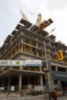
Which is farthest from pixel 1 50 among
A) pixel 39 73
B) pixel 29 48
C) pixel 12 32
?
pixel 39 73

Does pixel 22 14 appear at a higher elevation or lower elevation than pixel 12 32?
higher

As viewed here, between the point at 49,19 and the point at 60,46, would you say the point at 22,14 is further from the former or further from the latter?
the point at 60,46

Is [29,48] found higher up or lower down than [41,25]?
lower down

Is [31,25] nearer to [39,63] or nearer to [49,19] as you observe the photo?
[49,19]

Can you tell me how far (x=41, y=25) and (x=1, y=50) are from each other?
27.7m

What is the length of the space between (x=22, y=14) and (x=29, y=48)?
101ft

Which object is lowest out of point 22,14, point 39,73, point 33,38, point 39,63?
point 39,73

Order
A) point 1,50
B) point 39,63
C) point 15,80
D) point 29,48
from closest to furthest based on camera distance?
point 39,63, point 29,48, point 15,80, point 1,50

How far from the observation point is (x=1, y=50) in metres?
59.1

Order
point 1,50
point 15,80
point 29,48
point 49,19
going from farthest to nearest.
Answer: point 1,50
point 49,19
point 15,80
point 29,48

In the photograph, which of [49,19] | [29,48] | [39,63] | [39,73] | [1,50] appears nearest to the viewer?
[39,63]

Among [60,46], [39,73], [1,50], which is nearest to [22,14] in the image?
[1,50]

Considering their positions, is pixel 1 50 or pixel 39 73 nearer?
pixel 39 73

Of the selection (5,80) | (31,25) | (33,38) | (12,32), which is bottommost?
(5,80)
